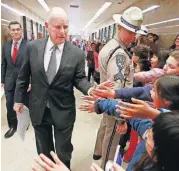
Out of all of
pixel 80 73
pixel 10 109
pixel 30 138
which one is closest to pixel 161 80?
pixel 80 73

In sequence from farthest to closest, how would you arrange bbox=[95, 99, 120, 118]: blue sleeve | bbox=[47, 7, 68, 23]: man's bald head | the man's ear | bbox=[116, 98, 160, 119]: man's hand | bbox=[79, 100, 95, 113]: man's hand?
bbox=[47, 7, 68, 23]: man's bald head, bbox=[79, 100, 95, 113]: man's hand, bbox=[95, 99, 120, 118]: blue sleeve, the man's ear, bbox=[116, 98, 160, 119]: man's hand

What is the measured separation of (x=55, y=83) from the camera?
167 centimetres

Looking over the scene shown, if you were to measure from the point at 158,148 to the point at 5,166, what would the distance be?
6.81 feet

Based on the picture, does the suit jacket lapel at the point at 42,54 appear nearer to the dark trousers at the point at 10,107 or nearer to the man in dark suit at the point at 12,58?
the man in dark suit at the point at 12,58

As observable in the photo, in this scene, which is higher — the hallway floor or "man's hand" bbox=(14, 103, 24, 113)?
"man's hand" bbox=(14, 103, 24, 113)

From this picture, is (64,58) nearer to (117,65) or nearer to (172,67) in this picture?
(117,65)

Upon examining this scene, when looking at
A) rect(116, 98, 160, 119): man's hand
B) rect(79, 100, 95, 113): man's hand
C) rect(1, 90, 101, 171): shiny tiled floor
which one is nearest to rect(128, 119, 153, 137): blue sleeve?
rect(116, 98, 160, 119): man's hand

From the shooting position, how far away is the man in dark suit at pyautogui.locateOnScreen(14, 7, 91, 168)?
1.65 m

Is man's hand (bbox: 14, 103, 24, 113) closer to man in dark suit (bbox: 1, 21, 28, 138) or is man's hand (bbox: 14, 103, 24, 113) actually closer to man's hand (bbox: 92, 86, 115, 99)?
man's hand (bbox: 92, 86, 115, 99)

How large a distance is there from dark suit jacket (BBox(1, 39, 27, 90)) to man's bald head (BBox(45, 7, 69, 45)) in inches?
50.4

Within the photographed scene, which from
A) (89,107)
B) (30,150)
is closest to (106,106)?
(89,107)

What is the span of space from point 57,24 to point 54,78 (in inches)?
16.0

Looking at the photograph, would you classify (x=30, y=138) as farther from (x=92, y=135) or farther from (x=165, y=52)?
(x=165, y=52)

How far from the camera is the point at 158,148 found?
71cm
